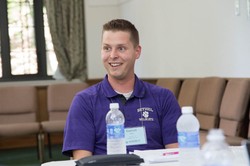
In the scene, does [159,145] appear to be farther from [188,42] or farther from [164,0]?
[164,0]

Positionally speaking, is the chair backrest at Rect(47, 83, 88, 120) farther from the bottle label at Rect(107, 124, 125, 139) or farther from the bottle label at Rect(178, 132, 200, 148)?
the bottle label at Rect(178, 132, 200, 148)

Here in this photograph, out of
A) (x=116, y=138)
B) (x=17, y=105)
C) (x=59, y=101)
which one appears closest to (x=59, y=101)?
(x=59, y=101)

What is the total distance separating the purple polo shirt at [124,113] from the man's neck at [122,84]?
29mm

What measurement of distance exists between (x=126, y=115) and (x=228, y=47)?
10.7 ft

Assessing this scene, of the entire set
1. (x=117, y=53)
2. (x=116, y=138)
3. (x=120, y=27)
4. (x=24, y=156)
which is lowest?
(x=24, y=156)

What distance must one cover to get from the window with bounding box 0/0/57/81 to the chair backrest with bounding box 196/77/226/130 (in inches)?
145

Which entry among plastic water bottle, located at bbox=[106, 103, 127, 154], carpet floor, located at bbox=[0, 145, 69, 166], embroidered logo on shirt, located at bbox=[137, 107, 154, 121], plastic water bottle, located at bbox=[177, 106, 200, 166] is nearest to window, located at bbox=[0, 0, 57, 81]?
carpet floor, located at bbox=[0, 145, 69, 166]

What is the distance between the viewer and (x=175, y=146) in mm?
2607

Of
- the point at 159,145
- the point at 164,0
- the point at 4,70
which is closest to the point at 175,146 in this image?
the point at 159,145

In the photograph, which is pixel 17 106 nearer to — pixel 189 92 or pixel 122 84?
pixel 189 92

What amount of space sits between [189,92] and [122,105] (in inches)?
131

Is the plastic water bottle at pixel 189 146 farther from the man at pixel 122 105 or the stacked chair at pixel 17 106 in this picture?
the stacked chair at pixel 17 106

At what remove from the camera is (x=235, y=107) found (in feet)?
15.4

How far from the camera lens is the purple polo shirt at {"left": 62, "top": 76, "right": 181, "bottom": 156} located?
8.10 ft
